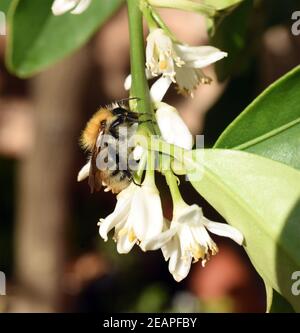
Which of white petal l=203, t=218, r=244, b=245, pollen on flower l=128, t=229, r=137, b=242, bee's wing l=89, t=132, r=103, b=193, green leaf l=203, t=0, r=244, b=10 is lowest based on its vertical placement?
pollen on flower l=128, t=229, r=137, b=242

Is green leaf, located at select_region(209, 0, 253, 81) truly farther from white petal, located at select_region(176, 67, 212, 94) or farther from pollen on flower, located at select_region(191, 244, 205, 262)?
pollen on flower, located at select_region(191, 244, 205, 262)

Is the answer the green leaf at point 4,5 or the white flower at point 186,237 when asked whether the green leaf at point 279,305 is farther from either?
the green leaf at point 4,5

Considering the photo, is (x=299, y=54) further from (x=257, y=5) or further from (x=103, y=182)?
(x=103, y=182)

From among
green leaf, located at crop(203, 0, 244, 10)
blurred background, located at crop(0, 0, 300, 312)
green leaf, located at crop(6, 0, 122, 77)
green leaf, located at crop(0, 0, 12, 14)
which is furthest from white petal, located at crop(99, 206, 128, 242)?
blurred background, located at crop(0, 0, 300, 312)

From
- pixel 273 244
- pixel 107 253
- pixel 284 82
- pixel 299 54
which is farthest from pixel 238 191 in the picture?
pixel 107 253

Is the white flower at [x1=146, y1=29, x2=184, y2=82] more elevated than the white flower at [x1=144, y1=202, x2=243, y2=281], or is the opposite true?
the white flower at [x1=146, y1=29, x2=184, y2=82]

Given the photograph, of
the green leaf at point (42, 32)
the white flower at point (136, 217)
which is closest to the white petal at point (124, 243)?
the white flower at point (136, 217)

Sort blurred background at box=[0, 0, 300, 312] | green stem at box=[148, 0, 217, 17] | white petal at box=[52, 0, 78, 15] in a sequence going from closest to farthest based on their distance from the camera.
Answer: green stem at box=[148, 0, 217, 17], white petal at box=[52, 0, 78, 15], blurred background at box=[0, 0, 300, 312]

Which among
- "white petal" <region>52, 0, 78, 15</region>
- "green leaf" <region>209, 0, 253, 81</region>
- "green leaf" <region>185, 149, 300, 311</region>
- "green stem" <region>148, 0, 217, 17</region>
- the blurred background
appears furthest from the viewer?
the blurred background
